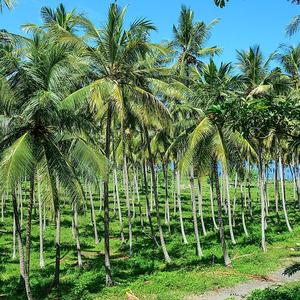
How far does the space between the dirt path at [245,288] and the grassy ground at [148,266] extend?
0.49m

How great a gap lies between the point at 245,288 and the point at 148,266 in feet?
22.9

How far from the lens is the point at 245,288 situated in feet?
59.5

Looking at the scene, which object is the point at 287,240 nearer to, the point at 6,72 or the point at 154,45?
the point at 154,45

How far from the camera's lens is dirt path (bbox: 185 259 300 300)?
56.1ft

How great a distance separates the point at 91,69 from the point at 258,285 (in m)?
11.7

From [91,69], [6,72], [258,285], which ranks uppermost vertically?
[91,69]

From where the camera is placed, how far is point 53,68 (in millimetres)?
13875

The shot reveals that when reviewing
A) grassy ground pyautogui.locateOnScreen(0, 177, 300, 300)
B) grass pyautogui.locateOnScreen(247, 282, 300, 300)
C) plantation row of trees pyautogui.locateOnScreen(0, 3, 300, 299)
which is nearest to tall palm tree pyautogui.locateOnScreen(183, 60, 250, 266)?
plantation row of trees pyautogui.locateOnScreen(0, 3, 300, 299)

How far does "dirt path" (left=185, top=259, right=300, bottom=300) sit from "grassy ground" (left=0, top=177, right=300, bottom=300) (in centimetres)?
49

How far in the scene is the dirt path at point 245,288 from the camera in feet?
56.1

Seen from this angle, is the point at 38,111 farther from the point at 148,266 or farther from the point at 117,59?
the point at 148,266

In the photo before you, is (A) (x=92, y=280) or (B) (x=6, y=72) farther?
(A) (x=92, y=280)

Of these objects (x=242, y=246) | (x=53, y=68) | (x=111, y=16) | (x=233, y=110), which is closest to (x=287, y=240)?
(x=242, y=246)

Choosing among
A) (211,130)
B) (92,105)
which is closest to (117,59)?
(92,105)
